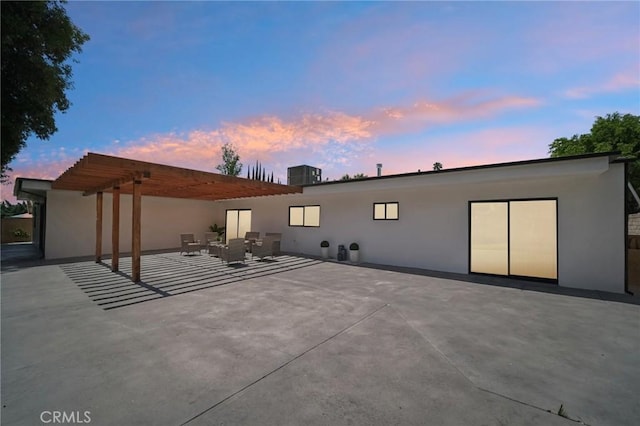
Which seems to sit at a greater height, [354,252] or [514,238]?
[514,238]

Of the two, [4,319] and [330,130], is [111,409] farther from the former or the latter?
[330,130]

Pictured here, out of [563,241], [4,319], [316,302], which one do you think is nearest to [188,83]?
[4,319]

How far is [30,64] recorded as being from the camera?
5887 mm

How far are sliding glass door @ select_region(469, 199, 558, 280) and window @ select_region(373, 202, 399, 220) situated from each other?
2.56 metres

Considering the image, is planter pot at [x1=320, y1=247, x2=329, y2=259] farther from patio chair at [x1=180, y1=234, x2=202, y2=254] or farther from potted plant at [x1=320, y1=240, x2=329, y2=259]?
patio chair at [x1=180, y1=234, x2=202, y2=254]

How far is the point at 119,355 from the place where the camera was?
3.47m

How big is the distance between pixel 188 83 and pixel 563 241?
12.7 meters

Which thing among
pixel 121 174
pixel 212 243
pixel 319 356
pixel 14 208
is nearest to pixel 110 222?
pixel 212 243

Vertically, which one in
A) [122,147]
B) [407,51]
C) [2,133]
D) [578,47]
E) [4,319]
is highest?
[407,51]

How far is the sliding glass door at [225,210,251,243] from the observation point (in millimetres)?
16359

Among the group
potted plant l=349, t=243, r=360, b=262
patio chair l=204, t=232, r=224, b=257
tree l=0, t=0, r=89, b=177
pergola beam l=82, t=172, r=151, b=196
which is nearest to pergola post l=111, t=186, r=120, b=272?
pergola beam l=82, t=172, r=151, b=196

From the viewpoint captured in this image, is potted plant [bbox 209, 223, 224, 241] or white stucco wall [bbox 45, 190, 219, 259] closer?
white stucco wall [bbox 45, 190, 219, 259]

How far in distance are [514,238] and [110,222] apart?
16238 mm

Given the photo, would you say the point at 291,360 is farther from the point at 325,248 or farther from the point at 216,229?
the point at 216,229
